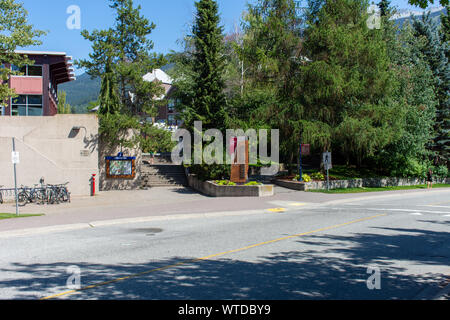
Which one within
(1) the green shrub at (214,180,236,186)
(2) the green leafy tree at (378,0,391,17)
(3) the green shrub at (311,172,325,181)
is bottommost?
(1) the green shrub at (214,180,236,186)

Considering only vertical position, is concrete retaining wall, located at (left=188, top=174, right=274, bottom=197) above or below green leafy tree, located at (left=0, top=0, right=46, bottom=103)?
below

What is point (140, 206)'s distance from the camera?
786 inches

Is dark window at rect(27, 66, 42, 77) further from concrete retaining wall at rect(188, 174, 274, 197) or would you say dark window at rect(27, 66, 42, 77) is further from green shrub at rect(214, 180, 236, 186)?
concrete retaining wall at rect(188, 174, 274, 197)

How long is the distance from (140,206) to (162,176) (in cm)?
1266

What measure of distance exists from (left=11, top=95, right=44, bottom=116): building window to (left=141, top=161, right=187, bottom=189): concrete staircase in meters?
9.89

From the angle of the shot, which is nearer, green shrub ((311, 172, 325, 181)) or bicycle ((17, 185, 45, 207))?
bicycle ((17, 185, 45, 207))

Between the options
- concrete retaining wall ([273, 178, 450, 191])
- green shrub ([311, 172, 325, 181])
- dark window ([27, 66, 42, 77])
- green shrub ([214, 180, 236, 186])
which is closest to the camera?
green shrub ([214, 180, 236, 186])

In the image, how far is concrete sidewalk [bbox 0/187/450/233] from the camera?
15646 millimetres

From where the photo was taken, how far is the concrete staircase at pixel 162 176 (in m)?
31.3

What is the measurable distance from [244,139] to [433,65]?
28.4 m

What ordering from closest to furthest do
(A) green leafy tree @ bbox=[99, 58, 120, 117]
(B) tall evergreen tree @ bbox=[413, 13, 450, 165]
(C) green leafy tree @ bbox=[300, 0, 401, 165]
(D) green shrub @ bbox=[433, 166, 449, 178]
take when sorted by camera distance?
(A) green leafy tree @ bbox=[99, 58, 120, 117]
(C) green leafy tree @ bbox=[300, 0, 401, 165]
(D) green shrub @ bbox=[433, 166, 449, 178]
(B) tall evergreen tree @ bbox=[413, 13, 450, 165]

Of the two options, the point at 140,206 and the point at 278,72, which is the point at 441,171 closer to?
the point at 278,72

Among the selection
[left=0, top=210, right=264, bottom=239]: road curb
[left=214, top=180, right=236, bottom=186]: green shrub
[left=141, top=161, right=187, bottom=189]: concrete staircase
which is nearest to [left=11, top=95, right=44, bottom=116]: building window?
[left=141, top=161, right=187, bottom=189]: concrete staircase

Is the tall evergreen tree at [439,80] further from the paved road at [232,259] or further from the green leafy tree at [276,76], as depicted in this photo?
the paved road at [232,259]
